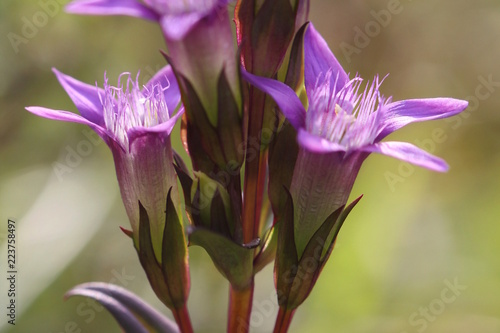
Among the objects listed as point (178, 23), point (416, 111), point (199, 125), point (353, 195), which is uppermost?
point (178, 23)

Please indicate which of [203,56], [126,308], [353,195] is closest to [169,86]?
[203,56]

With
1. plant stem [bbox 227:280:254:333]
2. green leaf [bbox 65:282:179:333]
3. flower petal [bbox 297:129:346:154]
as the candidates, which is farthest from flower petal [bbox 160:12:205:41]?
green leaf [bbox 65:282:179:333]

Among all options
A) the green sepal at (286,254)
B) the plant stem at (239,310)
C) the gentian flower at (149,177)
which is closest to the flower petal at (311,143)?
the green sepal at (286,254)

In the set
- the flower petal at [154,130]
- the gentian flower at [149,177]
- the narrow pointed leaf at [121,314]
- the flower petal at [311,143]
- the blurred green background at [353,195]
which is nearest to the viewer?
the flower petal at [311,143]

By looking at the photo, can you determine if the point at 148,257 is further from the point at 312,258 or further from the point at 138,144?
the point at 312,258

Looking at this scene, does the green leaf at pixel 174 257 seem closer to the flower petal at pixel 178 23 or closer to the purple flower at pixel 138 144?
the purple flower at pixel 138 144

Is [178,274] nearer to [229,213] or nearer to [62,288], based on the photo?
[229,213]

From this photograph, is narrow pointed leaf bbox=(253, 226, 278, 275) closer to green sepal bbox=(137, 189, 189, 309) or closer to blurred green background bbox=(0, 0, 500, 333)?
green sepal bbox=(137, 189, 189, 309)

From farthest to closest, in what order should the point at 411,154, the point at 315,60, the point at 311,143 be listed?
the point at 315,60
the point at 411,154
the point at 311,143
